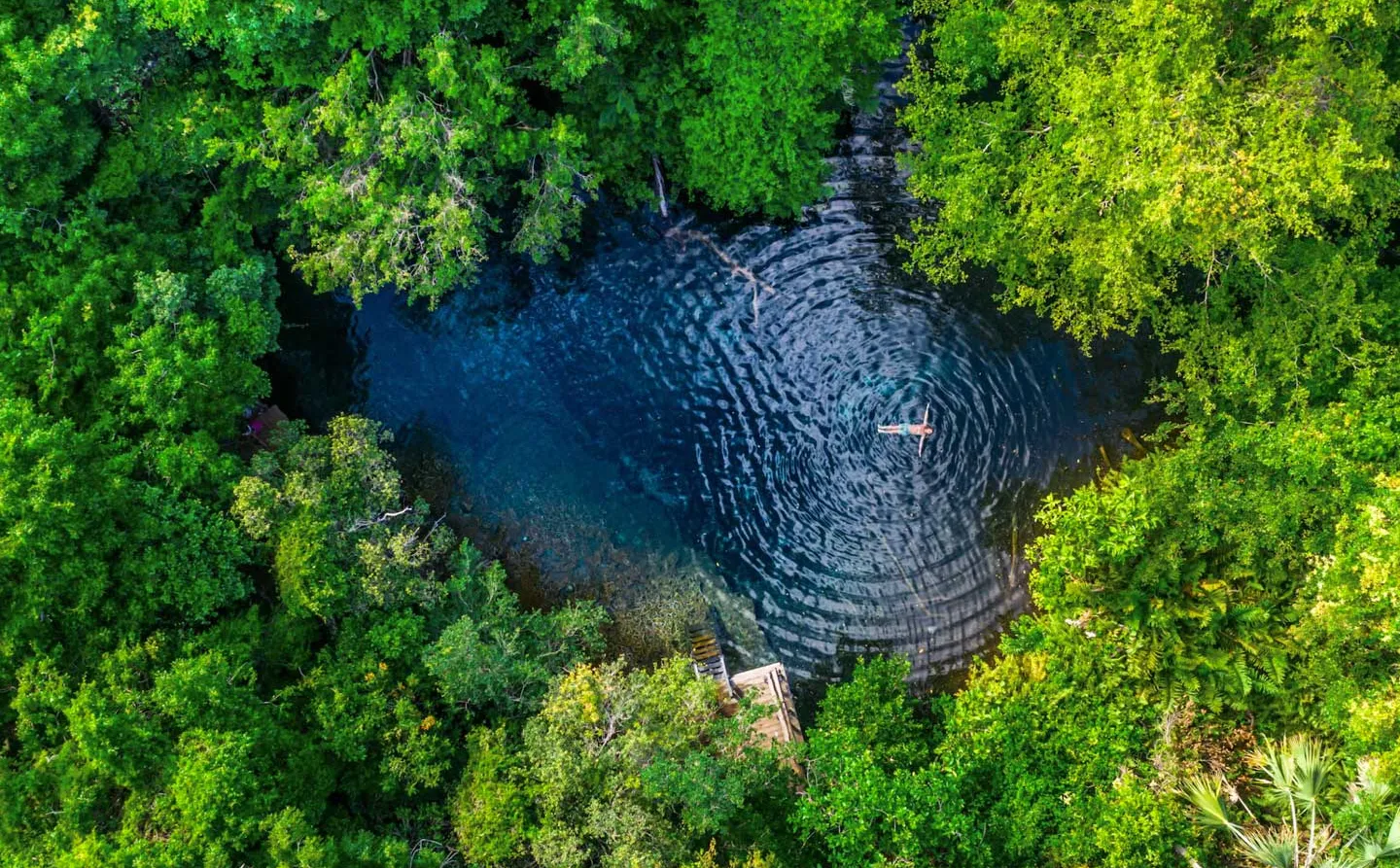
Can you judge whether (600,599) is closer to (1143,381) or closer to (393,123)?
(393,123)

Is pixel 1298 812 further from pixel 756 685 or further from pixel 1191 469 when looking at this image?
pixel 756 685

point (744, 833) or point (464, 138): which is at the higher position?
point (464, 138)

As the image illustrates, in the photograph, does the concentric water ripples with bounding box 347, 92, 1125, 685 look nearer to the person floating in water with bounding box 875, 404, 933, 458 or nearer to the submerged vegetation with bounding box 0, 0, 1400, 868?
the person floating in water with bounding box 875, 404, 933, 458

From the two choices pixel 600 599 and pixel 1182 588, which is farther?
pixel 600 599

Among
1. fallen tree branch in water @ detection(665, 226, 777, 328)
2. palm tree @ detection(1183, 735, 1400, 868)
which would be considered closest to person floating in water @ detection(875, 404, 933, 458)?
fallen tree branch in water @ detection(665, 226, 777, 328)

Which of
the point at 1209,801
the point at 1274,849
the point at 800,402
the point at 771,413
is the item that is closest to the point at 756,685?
the point at 771,413

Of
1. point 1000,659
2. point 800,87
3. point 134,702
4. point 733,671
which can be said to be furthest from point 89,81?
point 1000,659
